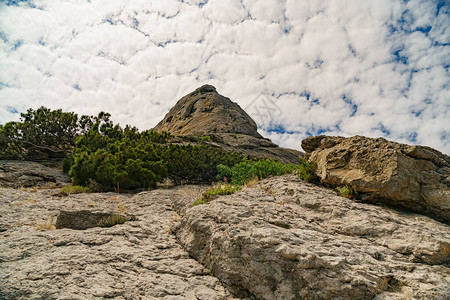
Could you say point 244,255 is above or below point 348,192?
below

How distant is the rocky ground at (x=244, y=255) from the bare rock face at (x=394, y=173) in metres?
0.49

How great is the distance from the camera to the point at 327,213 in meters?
6.74

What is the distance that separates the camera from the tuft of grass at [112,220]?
754 cm

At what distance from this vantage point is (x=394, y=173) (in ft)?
22.6

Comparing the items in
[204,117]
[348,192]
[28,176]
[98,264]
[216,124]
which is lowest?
[98,264]

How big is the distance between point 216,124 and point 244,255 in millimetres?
47235

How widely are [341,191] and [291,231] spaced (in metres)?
3.13

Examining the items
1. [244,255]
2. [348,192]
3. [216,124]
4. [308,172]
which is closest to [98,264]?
[244,255]

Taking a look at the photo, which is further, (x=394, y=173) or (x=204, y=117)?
(x=204, y=117)

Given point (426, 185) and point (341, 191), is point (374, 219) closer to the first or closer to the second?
point (341, 191)

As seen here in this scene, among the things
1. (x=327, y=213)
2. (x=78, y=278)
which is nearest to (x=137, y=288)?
(x=78, y=278)

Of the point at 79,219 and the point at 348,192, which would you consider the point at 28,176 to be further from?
the point at 348,192

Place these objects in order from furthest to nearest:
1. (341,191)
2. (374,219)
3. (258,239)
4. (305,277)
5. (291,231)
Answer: (341,191)
(374,219)
(291,231)
(258,239)
(305,277)

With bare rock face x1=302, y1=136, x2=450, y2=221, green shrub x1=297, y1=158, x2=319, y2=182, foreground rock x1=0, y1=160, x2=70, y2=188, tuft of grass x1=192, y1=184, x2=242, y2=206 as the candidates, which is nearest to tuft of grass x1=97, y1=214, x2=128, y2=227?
tuft of grass x1=192, y1=184, x2=242, y2=206
